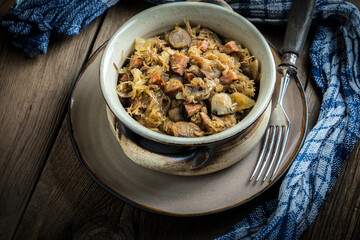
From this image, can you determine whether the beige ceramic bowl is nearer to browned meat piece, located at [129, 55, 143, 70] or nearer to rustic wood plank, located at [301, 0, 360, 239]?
browned meat piece, located at [129, 55, 143, 70]

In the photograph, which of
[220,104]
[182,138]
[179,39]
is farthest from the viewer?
[179,39]

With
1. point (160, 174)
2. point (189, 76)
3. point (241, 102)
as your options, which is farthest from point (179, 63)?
point (160, 174)

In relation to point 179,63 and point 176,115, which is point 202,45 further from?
point 176,115

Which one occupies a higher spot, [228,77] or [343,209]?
[228,77]

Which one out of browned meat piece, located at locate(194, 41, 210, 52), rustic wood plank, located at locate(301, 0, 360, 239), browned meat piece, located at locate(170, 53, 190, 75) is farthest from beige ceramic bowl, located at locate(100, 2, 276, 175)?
rustic wood plank, located at locate(301, 0, 360, 239)

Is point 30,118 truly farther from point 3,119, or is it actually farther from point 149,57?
point 149,57

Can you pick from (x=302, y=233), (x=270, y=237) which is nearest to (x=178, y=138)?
(x=270, y=237)
